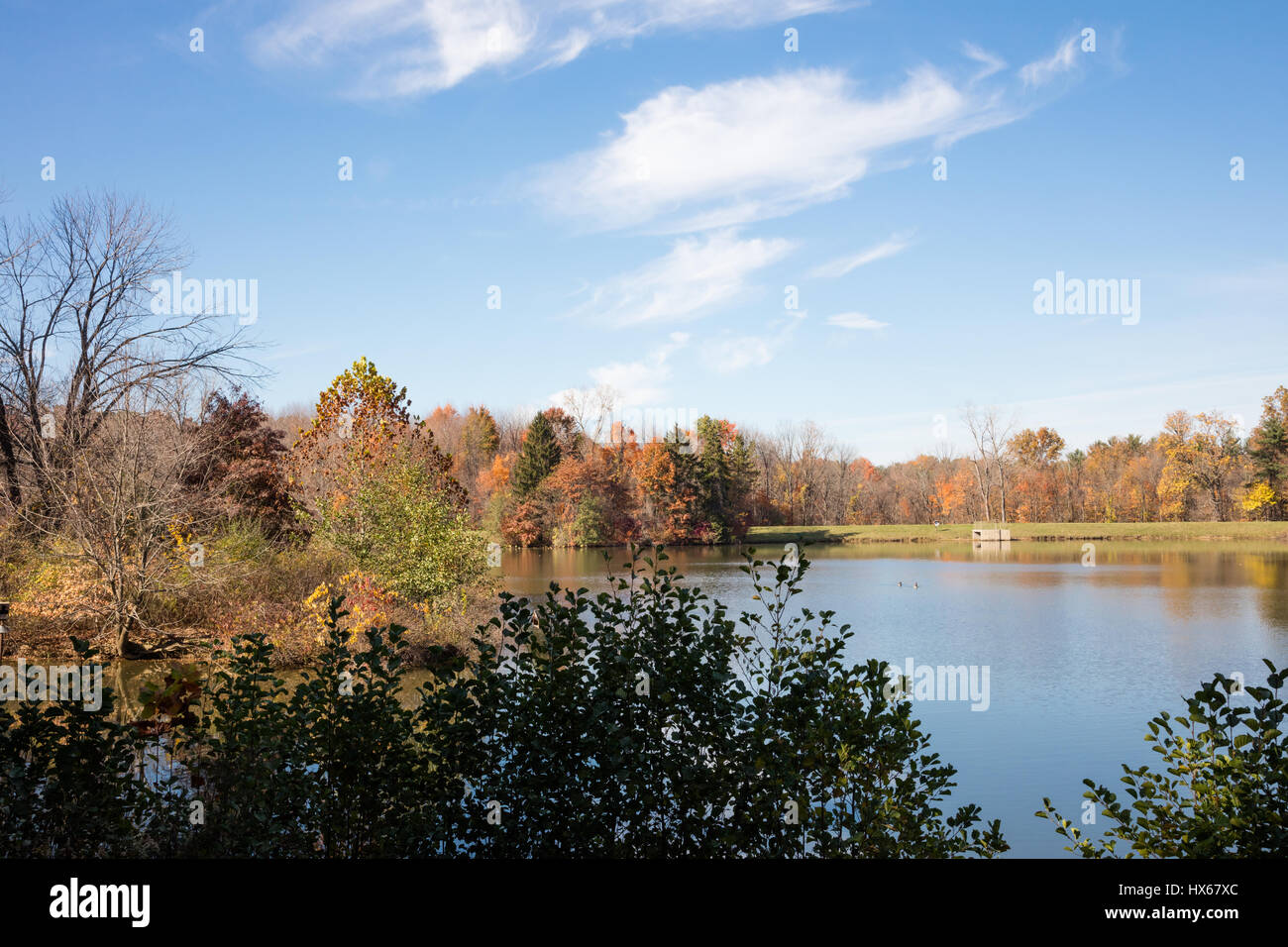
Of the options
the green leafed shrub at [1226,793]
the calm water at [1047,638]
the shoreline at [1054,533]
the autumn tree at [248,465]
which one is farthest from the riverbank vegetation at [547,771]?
the shoreline at [1054,533]

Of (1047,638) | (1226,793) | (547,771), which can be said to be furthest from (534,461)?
(1226,793)

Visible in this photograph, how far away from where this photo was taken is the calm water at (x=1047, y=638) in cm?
979

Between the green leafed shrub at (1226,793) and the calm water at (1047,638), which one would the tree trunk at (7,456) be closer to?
the calm water at (1047,638)

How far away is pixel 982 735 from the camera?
36.1 feet

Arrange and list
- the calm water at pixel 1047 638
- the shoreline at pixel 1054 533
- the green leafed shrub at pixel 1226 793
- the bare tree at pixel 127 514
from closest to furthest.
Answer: the green leafed shrub at pixel 1226 793
the calm water at pixel 1047 638
the bare tree at pixel 127 514
the shoreline at pixel 1054 533

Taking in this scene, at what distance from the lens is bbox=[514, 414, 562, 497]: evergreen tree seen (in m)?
58.8

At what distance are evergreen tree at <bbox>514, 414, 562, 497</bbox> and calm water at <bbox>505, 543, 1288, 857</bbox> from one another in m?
18.1

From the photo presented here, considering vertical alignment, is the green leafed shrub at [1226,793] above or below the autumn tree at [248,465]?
below

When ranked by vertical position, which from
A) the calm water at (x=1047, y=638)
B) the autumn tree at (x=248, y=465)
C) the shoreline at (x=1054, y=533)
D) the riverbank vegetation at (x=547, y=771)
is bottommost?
the calm water at (x=1047, y=638)

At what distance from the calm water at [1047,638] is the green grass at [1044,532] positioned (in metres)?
15.6

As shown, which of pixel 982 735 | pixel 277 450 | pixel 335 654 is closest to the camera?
pixel 335 654
